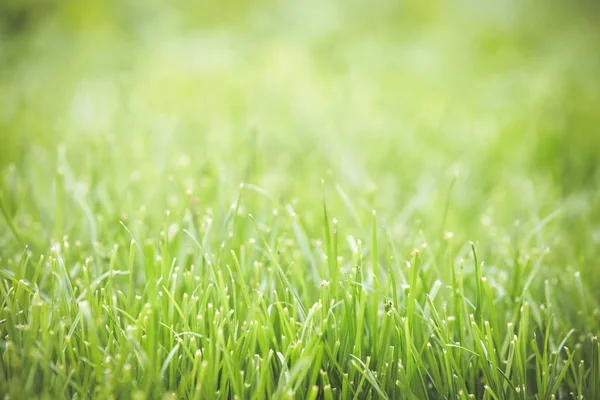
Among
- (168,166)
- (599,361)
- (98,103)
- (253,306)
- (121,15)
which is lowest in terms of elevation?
(599,361)

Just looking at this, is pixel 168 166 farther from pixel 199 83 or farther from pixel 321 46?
pixel 321 46

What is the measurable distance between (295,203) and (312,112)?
42.8 inches

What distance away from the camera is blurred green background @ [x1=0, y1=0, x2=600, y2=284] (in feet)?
4.85

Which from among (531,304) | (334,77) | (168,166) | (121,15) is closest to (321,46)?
(334,77)

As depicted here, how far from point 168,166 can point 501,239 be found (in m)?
1.01

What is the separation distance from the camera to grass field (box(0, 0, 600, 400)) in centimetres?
87

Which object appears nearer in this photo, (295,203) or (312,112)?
(295,203)

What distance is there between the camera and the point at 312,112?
2322mm

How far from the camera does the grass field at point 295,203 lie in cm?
87

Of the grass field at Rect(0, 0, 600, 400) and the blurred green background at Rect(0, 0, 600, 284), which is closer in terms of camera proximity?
the grass field at Rect(0, 0, 600, 400)

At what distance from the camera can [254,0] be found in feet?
12.8

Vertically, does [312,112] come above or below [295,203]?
above

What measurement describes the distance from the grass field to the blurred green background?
0.01 metres

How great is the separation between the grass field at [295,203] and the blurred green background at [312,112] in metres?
0.01
